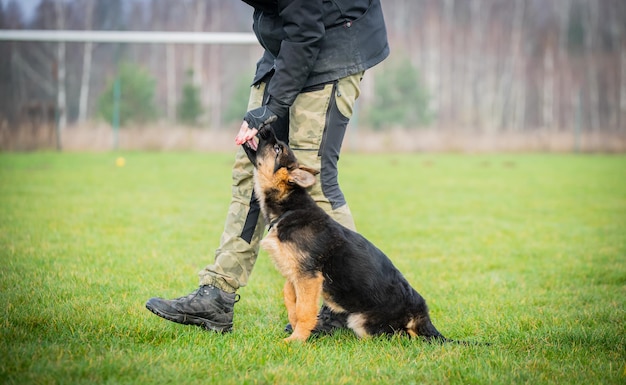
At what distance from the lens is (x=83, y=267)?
552 cm

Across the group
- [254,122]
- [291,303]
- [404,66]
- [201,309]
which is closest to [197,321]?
[201,309]

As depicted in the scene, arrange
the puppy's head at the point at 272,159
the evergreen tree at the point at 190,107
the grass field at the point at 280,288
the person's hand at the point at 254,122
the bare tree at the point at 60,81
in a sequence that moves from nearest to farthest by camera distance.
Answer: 1. the grass field at the point at 280,288
2. the person's hand at the point at 254,122
3. the puppy's head at the point at 272,159
4. the bare tree at the point at 60,81
5. the evergreen tree at the point at 190,107

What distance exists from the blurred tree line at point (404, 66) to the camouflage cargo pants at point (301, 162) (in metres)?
19.8

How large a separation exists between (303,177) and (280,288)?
1.83m

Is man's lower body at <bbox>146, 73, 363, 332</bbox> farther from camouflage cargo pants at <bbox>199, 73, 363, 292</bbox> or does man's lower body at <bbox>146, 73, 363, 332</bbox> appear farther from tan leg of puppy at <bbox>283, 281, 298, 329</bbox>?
tan leg of puppy at <bbox>283, 281, 298, 329</bbox>

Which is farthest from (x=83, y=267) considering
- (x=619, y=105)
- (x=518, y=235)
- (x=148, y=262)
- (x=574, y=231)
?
(x=619, y=105)

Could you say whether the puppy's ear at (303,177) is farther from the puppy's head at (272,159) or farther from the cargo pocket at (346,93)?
the cargo pocket at (346,93)

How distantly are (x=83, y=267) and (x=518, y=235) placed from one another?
5.49 metres

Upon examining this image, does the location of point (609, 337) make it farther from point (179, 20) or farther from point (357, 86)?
point (179, 20)

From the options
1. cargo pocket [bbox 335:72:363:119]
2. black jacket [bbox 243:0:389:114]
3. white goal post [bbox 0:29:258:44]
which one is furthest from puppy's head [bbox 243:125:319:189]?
white goal post [bbox 0:29:258:44]

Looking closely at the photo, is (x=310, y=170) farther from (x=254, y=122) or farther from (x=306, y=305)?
(x=306, y=305)

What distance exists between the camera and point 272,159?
3.93 meters

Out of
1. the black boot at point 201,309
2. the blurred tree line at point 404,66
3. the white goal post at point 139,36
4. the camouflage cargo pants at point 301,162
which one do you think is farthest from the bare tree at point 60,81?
the black boot at point 201,309

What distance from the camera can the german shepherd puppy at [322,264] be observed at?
3715 mm
